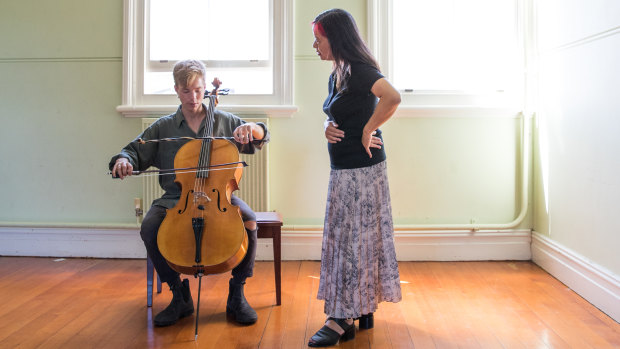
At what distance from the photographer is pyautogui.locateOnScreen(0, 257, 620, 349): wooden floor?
2217 mm

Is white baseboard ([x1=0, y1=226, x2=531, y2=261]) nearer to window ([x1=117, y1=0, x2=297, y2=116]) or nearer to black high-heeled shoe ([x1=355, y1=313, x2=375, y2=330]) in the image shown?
window ([x1=117, y1=0, x2=297, y2=116])

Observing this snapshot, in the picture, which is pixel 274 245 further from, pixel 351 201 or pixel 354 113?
pixel 354 113

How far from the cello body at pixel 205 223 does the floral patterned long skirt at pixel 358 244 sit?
0.37 m

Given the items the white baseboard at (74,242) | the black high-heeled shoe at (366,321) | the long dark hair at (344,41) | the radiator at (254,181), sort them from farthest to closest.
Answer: the white baseboard at (74,242) → the radiator at (254,181) → the black high-heeled shoe at (366,321) → the long dark hair at (344,41)

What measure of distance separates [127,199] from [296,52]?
1434 millimetres

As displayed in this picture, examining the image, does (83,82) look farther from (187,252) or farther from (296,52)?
(187,252)

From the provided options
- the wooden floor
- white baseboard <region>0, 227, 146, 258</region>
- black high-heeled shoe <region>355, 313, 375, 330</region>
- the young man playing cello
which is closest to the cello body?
the young man playing cello

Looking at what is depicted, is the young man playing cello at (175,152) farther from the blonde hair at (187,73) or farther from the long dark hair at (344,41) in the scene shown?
the long dark hair at (344,41)

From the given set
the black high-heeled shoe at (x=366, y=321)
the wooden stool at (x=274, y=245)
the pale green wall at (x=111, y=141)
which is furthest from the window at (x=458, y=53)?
the black high-heeled shoe at (x=366, y=321)

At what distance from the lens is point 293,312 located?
2.57 m

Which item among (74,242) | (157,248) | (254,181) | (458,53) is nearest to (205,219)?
(157,248)

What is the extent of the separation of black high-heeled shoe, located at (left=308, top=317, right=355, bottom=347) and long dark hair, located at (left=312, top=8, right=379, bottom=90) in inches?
36.6

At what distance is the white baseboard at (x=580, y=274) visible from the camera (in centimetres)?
249

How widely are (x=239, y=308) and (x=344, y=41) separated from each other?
1.23 meters
